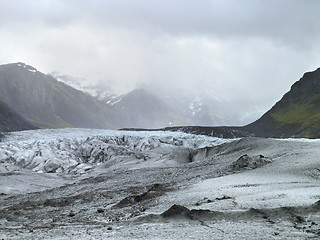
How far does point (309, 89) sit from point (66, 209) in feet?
254

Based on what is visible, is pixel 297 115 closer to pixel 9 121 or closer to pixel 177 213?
pixel 177 213

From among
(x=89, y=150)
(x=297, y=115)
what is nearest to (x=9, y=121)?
(x=89, y=150)

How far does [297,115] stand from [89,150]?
46175 millimetres

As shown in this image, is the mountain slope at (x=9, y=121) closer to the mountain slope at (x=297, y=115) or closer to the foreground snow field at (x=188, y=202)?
the mountain slope at (x=297, y=115)

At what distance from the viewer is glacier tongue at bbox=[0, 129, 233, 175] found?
32.1 m

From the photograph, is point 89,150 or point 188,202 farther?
point 89,150

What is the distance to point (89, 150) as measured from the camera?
138ft

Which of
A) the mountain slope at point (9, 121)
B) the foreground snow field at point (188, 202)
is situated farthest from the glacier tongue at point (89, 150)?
the mountain slope at point (9, 121)

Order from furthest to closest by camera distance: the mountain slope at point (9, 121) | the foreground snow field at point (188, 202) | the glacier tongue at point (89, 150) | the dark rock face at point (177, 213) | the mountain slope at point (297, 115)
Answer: the mountain slope at point (9, 121) < the mountain slope at point (297, 115) < the glacier tongue at point (89, 150) < the dark rock face at point (177, 213) < the foreground snow field at point (188, 202)

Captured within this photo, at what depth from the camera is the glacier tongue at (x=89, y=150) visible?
32.1 metres

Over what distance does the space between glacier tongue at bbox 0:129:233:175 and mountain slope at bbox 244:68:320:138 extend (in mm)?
25942

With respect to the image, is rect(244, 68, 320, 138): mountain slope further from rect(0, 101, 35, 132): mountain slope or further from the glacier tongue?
rect(0, 101, 35, 132): mountain slope

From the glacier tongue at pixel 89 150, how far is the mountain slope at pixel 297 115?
25942 millimetres

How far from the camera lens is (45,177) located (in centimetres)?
2750
